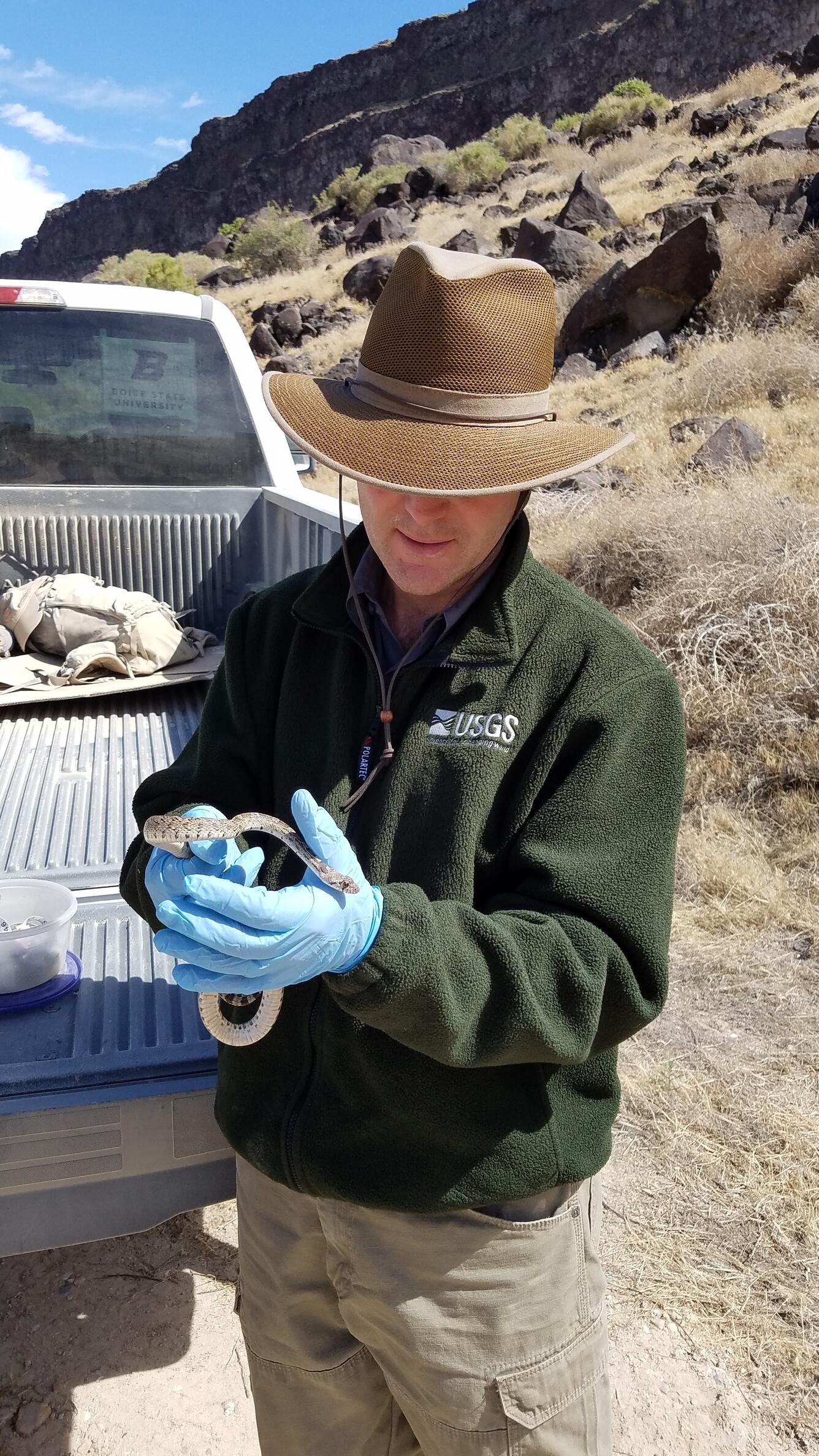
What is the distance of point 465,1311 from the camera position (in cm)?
137

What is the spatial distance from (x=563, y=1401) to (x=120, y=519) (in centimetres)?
321

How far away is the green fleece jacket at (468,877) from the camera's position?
1159 millimetres

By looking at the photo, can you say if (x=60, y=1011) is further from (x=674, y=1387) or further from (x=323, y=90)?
(x=323, y=90)

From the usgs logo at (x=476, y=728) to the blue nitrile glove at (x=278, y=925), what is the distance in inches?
9.3

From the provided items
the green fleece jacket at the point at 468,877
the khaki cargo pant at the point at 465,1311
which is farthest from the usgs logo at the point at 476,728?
the khaki cargo pant at the point at 465,1311

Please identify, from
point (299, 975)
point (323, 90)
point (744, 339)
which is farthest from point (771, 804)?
point (323, 90)

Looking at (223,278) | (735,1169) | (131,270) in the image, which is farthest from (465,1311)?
(131,270)

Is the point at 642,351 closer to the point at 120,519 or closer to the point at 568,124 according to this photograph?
the point at 120,519

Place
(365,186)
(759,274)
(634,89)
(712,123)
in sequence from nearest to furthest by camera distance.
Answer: (759,274), (712,123), (634,89), (365,186)

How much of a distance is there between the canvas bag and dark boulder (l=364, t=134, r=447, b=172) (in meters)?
39.3

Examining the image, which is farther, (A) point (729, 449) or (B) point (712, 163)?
(B) point (712, 163)

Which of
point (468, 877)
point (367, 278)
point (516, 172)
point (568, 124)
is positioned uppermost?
point (568, 124)

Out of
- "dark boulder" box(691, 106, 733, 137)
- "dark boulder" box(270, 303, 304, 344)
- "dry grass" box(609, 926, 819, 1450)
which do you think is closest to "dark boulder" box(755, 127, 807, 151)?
"dark boulder" box(691, 106, 733, 137)

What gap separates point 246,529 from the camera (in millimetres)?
3965
